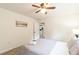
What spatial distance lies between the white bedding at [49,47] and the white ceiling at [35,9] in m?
0.45

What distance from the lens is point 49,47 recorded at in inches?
77.9

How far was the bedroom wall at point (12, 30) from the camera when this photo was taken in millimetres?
1831

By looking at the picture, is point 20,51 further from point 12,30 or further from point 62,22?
point 62,22

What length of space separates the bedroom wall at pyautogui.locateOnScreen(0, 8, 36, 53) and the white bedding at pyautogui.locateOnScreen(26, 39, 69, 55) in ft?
0.62

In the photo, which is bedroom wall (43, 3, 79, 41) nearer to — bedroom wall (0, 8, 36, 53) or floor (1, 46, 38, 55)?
bedroom wall (0, 8, 36, 53)

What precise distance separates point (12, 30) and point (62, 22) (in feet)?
2.75

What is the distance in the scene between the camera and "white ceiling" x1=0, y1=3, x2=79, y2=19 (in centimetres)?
170

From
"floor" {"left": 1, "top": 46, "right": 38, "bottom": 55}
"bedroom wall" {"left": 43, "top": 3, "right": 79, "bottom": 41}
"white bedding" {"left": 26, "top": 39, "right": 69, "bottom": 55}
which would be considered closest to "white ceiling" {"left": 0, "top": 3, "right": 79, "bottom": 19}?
"bedroom wall" {"left": 43, "top": 3, "right": 79, "bottom": 41}

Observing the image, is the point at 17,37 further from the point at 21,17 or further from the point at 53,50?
the point at 53,50

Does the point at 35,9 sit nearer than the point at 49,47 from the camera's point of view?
Yes

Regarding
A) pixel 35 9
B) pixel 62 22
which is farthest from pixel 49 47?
pixel 35 9

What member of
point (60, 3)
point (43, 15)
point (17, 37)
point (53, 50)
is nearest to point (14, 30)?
point (17, 37)

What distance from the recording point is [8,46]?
186 centimetres

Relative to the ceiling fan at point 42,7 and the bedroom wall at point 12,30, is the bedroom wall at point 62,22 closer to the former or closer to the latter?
the ceiling fan at point 42,7
